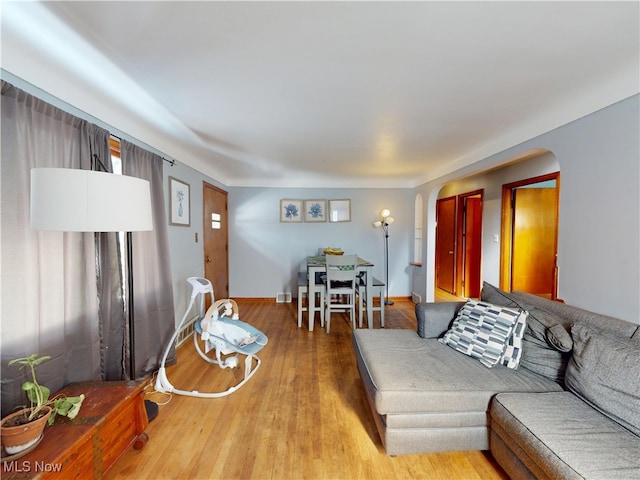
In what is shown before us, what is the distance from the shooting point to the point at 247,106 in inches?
80.2

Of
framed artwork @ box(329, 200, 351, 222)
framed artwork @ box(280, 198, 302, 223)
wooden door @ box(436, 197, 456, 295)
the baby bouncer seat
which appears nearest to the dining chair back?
the baby bouncer seat

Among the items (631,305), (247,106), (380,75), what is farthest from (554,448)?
(247,106)

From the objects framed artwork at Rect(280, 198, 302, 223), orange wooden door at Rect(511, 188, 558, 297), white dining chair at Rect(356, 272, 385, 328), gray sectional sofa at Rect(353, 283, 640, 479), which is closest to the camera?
gray sectional sofa at Rect(353, 283, 640, 479)

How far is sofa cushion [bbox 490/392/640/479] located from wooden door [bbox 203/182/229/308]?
3.60 m

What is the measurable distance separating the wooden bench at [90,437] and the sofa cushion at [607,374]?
239cm

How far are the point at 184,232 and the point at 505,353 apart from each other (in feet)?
10.8

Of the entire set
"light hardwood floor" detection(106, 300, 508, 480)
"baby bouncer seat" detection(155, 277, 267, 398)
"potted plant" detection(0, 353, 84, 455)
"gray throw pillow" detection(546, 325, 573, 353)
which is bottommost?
"light hardwood floor" detection(106, 300, 508, 480)

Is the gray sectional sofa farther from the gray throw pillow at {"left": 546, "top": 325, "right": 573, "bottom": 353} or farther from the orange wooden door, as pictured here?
the orange wooden door

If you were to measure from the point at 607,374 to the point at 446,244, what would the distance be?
4391 millimetres

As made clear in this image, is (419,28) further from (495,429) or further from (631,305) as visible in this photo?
(495,429)

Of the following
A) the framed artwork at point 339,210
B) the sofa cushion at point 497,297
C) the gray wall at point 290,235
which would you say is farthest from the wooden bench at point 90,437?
the framed artwork at point 339,210

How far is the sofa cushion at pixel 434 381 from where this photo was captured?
1469 millimetres

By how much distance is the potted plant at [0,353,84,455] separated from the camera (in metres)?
1.04

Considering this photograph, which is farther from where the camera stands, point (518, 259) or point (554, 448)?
point (518, 259)
